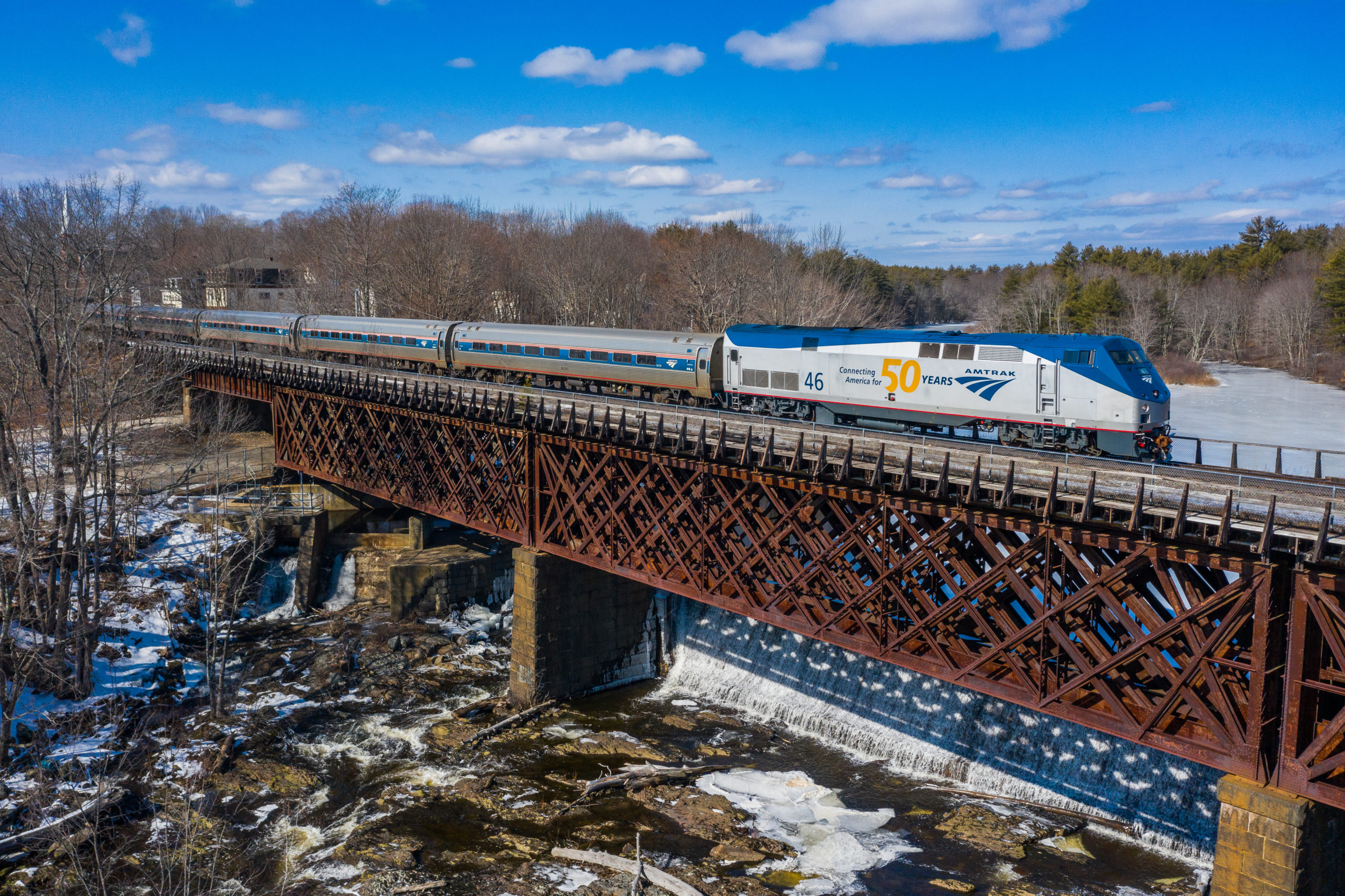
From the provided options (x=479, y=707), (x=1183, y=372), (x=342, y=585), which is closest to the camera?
(x=479, y=707)

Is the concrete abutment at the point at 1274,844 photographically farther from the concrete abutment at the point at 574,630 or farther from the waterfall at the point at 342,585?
the waterfall at the point at 342,585

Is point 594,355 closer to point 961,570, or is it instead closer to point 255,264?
point 961,570

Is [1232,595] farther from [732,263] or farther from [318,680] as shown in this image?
[732,263]

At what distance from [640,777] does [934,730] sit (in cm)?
880

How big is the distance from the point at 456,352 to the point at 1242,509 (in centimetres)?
3725

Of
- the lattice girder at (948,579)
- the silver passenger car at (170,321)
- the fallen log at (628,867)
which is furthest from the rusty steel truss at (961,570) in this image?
the silver passenger car at (170,321)

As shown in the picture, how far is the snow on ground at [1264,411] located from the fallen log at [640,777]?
31196 mm

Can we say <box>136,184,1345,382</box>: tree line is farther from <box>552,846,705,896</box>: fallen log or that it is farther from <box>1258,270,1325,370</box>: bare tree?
<box>552,846,705,896</box>: fallen log

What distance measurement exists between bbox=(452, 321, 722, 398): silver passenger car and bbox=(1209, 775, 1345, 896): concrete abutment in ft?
72.9

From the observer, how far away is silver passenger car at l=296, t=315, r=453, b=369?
46562 millimetres

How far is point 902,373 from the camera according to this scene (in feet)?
87.0

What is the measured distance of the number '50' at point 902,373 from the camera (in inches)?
→ 1027

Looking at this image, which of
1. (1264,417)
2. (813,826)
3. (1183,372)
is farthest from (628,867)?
(1183,372)

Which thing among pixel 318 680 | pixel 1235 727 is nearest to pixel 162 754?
pixel 318 680
